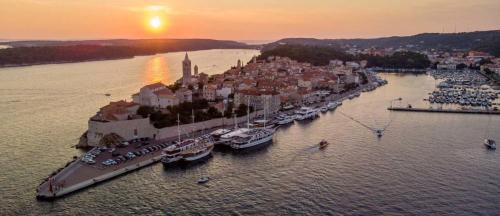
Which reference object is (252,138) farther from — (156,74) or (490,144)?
(156,74)

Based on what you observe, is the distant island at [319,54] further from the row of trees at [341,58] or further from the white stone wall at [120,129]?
the white stone wall at [120,129]

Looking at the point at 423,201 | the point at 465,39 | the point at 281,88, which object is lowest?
the point at 423,201

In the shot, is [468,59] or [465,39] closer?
[468,59]

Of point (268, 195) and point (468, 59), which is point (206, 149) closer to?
point (268, 195)

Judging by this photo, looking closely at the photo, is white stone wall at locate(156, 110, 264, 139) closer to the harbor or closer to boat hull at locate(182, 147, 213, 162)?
the harbor

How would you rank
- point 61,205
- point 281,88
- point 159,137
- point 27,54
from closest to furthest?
point 61,205 < point 159,137 < point 281,88 < point 27,54

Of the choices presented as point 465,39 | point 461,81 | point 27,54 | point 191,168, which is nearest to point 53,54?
point 27,54
